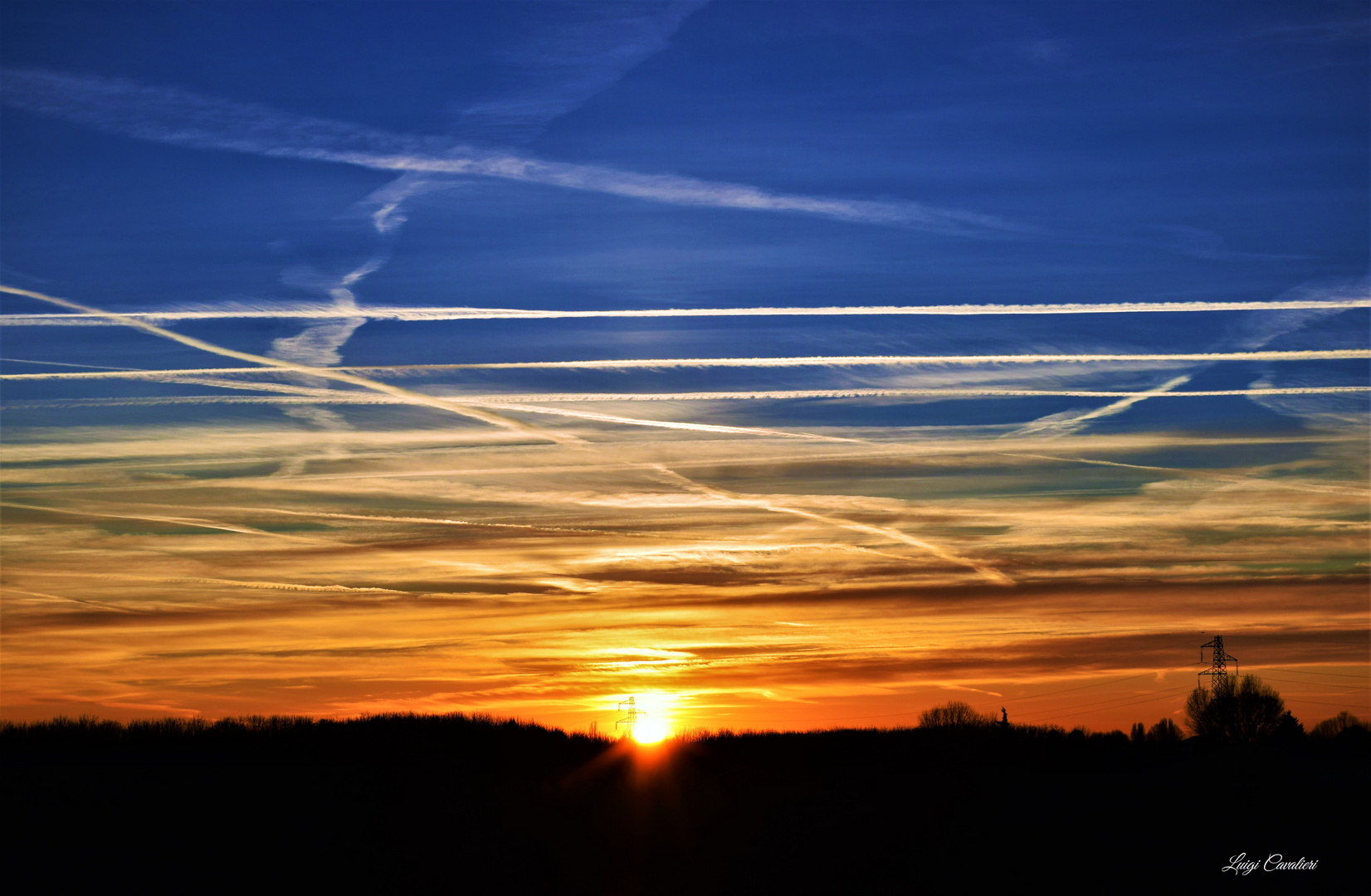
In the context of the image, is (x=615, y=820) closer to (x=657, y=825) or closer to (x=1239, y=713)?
(x=657, y=825)

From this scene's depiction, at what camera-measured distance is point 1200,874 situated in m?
44.2

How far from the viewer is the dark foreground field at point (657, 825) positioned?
151 feet

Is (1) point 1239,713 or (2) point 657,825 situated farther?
(1) point 1239,713

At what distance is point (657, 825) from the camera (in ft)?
183

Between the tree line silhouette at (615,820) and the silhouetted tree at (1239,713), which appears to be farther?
the silhouetted tree at (1239,713)

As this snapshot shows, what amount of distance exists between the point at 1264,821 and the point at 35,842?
161 ft

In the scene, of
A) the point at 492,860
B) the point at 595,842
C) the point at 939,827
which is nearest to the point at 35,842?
the point at 492,860

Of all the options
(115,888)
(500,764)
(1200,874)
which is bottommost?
(1200,874)

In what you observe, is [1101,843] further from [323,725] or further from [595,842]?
[323,725]

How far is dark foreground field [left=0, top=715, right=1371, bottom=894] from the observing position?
151 ft

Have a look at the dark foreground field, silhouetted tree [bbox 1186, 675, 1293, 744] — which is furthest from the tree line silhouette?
silhouetted tree [bbox 1186, 675, 1293, 744]

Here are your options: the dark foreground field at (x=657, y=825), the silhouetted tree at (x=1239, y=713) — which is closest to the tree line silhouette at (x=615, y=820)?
the dark foreground field at (x=657, y=825)

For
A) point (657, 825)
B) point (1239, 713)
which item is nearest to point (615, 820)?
point (657, 825)

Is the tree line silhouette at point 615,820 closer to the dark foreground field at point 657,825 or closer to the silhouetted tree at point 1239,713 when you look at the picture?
the dark foreground field at point 657,825
